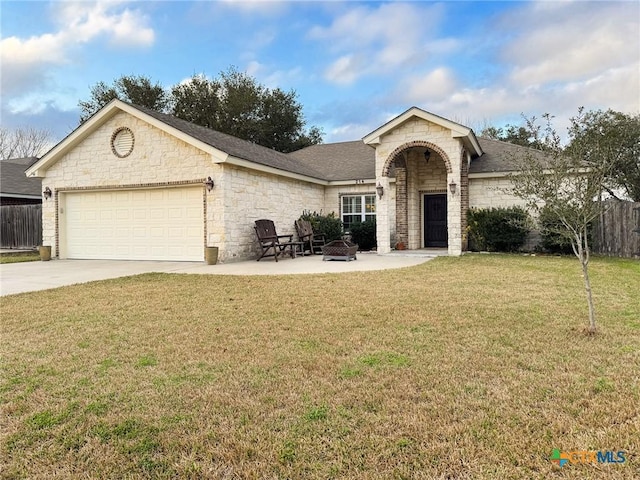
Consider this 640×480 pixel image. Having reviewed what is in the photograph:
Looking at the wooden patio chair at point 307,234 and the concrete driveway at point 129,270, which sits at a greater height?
the wooden patio chair at point 307,234

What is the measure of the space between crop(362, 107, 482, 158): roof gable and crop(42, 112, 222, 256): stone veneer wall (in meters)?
5.32

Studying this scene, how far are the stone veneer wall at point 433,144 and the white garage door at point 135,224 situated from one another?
19.3 ft

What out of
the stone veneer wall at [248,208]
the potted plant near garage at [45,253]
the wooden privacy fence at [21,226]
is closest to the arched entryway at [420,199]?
the stone veneer wall at [248,208]

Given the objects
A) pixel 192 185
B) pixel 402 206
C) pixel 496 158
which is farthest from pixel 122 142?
pixel 496 158

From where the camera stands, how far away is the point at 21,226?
18453 millimetres

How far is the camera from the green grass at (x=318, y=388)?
7.33 ft

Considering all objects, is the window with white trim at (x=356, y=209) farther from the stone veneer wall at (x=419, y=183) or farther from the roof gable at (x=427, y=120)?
the roof gable at (x=427, y=120)

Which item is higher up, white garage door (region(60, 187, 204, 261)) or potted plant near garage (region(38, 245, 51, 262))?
white garage door (region(60, 187, 204, 261))

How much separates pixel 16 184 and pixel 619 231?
84.6ft

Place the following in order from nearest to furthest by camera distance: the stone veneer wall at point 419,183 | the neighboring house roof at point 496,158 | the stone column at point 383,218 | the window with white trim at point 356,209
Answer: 1. the stone column at point 383,218
2. the neighboring house roof at point 496,158
3. the stone veneer wall at point 419,183
4. the window with white trim at point 356,209

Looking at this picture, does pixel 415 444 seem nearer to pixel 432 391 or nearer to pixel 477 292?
pixel 432 391

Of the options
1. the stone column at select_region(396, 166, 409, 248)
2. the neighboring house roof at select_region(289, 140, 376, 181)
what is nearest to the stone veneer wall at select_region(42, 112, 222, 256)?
the neighboring house roof at select_region(289, 140, 376, 181)

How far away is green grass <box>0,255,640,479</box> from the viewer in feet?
7.33

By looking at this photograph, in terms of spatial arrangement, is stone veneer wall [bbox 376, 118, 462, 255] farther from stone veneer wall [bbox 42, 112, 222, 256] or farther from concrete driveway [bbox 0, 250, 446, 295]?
stone veneer wall [bbox 42, 112, 222, 256]
